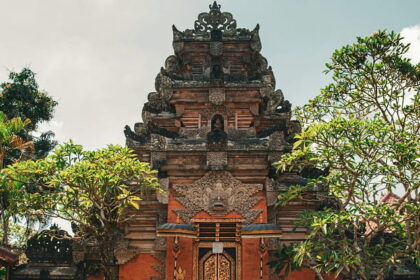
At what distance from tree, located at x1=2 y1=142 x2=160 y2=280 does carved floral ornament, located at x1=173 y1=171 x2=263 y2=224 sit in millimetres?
2041

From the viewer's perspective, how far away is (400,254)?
1073 cm

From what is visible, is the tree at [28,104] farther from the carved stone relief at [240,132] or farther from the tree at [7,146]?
the carved stone relief at [240,132]

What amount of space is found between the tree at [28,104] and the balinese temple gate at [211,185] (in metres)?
11.1

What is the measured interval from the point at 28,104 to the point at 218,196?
51.1 feet

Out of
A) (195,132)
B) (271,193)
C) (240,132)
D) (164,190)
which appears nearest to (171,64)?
(195,132)

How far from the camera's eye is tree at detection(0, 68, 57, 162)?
937 inches

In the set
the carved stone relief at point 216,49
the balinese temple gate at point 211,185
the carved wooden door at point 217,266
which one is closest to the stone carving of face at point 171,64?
the balinese temple gate at point 211,185

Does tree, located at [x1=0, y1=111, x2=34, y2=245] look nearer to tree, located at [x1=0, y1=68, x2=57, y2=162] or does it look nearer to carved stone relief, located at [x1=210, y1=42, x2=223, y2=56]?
tree, located at [x1=0, y1=68, x2=57, y2=162]

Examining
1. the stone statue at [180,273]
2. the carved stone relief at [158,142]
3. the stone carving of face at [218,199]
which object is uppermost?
the carved stone relief at [158,142]

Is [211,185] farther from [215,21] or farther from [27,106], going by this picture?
[27,106]

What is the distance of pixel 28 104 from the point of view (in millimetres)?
24188

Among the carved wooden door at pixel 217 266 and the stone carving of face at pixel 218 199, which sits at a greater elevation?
the stone carving of face at pixel 218 199

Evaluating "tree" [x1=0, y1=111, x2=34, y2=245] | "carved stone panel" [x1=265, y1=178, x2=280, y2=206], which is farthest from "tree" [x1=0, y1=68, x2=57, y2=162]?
"carved stone panel" [x1=265, y1=178, x2=280, y2=206]

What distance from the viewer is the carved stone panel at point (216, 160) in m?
13.6
